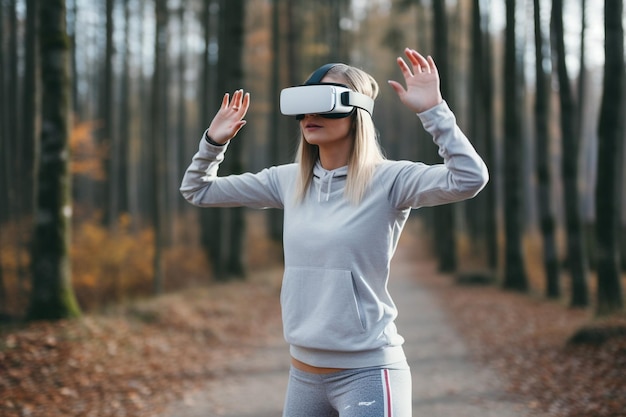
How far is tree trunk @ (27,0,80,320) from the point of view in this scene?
327 inches

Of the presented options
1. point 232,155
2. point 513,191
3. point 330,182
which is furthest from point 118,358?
point 513,191

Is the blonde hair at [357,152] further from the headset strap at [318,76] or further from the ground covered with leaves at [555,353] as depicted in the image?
the ground covered with leaves at [555,353]

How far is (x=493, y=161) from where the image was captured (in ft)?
61.0

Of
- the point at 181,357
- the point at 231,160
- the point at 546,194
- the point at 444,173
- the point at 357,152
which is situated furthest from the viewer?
the point at 231,160

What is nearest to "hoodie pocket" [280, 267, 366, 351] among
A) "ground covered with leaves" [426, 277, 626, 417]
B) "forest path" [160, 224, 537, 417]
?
"forest path" [160, 224, 537, 417]

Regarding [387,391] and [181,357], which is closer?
[387,391]

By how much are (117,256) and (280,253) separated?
30.0ft

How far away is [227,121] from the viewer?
299cm

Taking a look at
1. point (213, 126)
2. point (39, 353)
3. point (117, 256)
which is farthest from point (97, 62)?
point (213, 126)

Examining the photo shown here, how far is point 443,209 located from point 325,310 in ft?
65.7

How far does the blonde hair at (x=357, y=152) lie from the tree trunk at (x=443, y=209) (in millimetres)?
15707

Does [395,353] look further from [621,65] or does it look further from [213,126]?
[621,65]

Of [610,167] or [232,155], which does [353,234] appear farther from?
[232,155]

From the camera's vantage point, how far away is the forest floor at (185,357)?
21.5 feet
